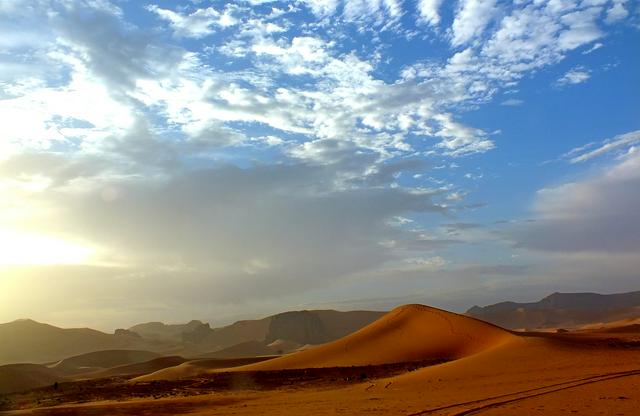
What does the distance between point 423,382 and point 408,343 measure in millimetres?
21845

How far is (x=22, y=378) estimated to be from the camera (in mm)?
51156

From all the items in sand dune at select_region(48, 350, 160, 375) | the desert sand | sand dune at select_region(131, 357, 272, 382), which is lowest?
the desert sand

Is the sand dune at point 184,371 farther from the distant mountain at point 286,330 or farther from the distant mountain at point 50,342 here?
the distant mountain at point 50,342

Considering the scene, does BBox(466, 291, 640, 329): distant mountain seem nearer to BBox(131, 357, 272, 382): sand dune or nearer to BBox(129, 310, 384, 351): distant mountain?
BBox(129, 310, 384, 351): distant mountain

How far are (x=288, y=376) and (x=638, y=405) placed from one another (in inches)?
878

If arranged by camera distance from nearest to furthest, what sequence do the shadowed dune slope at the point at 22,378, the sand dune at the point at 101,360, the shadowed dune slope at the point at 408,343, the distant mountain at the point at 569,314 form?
the shadowed dune slope at the point at 408,343, the shadowed dune slope at the point at 22,378, the sand dune at the point at 101,360, the distant mountain at the point at 569,314

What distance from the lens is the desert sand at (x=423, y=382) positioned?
60.4ft

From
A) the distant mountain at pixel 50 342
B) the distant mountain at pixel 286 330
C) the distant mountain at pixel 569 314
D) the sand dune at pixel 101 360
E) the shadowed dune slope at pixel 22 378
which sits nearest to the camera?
the shadowed dune slope at pixel 22 378

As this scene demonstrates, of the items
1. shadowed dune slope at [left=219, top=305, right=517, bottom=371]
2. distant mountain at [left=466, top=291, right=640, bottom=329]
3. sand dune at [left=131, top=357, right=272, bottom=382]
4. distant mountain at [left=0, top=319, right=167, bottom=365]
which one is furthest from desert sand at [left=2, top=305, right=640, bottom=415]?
distant mountain at [left=466, top=291, right=640, bottom=329]

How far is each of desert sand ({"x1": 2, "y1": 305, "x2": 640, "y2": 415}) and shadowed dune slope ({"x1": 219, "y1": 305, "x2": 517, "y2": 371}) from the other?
0.09m

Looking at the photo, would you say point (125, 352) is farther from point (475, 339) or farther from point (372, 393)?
point (372, 393)

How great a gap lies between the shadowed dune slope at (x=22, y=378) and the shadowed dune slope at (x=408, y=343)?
63.2 feet

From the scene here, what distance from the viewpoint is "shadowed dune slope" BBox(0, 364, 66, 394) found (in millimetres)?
48344

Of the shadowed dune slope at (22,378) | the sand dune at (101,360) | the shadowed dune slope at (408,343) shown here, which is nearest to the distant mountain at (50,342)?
the sand dune at (101,360)
